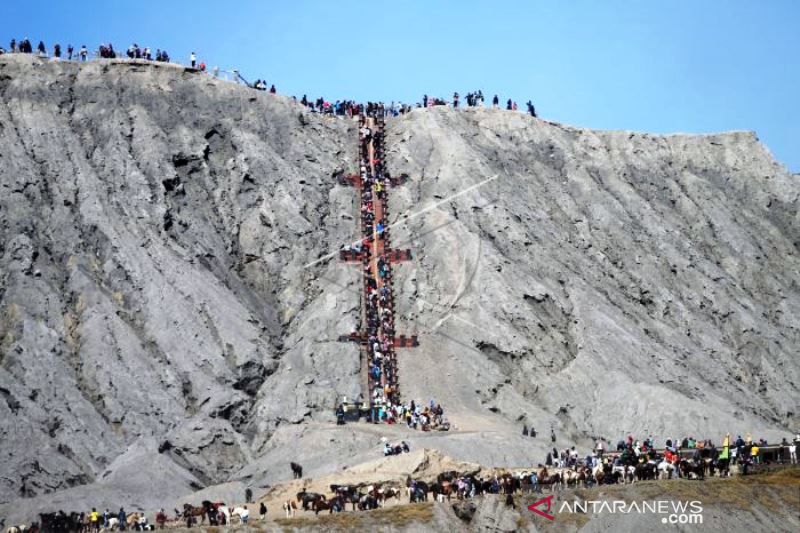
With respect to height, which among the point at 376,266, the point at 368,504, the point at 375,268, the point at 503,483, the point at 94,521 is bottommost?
the point at 368,504

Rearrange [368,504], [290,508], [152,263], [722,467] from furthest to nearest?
1. [152,263]
2. [722,467]
3. [368,504]
4. [290,508]

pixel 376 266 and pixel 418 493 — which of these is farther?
pixel 376 266

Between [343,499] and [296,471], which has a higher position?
[296,471]

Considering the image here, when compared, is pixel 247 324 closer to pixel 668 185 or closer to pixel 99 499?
pixel 99 499

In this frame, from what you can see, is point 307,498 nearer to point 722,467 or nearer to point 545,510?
point 545,510

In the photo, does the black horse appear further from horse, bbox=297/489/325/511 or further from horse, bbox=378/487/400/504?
horse, bbox=297/489/325/511

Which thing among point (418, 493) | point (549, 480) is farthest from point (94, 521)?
point (549, 480)

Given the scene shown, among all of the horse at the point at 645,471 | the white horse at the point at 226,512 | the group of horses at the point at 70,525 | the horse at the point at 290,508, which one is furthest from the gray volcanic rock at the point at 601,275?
the group of horses at the point at 70,525

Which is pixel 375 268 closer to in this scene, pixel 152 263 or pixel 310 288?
pixel 310 288

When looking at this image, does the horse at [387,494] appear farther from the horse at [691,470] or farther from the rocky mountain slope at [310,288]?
the horse at [691,470]

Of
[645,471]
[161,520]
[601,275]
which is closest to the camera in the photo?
[161,520]
